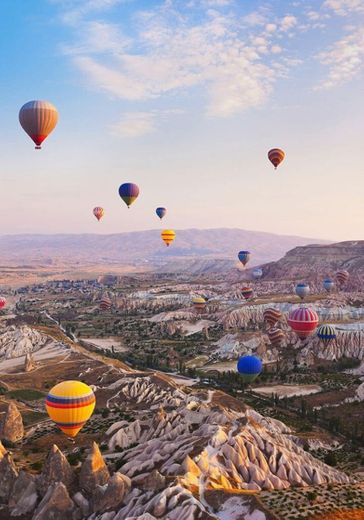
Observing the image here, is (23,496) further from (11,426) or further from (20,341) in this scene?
(20,341)

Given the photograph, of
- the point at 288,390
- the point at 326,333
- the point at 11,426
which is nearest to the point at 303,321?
the point at 288,390

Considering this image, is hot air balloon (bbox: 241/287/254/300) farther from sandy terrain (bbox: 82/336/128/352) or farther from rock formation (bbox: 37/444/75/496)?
rock formation (bbox: 37/444/75/496)

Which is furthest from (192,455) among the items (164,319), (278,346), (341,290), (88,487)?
(341,290)

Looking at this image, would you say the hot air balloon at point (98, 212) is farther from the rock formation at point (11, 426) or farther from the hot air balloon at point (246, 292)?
the rock formation at point (11, 426)

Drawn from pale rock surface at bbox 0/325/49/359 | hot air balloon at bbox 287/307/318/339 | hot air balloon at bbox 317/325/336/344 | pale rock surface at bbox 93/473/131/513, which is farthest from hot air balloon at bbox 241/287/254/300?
pale rock surface at bbox 93/473/131/513

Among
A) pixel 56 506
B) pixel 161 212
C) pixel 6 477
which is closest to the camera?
pixel 56 506

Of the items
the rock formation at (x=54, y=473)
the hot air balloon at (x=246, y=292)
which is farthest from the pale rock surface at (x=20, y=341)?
the rock formation at (x=54, y=473)
